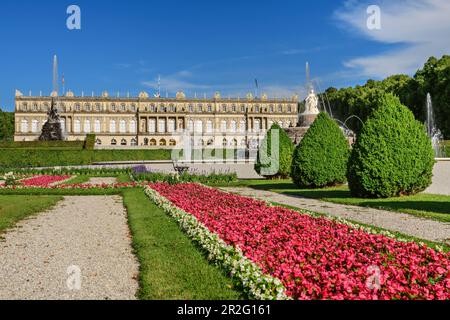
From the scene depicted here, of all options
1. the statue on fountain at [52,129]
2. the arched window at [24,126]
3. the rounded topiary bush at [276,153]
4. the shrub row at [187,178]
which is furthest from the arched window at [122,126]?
the shrub row at [187,178]

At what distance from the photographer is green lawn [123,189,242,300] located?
4.25m

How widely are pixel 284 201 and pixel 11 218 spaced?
19.9ft

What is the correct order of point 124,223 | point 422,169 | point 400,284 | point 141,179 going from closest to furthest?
1. point 400,284
2. point 124,223
3. point 422,169
4. point 141,179

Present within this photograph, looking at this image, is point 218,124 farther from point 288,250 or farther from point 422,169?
point 288,250

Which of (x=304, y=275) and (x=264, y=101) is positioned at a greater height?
(x=264, y=101)

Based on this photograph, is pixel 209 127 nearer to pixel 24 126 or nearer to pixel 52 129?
pixel 24 126

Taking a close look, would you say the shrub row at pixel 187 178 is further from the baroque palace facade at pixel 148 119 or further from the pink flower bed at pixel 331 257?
the baroque palace facade at pixel 148 119

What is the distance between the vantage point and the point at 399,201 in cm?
1087

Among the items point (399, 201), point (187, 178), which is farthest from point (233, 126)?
point (399, 201)

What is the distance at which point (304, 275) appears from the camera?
4523mm

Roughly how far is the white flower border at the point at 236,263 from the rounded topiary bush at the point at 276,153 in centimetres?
1020

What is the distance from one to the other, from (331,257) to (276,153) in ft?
42.3

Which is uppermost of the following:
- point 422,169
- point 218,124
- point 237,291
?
point 218,124
